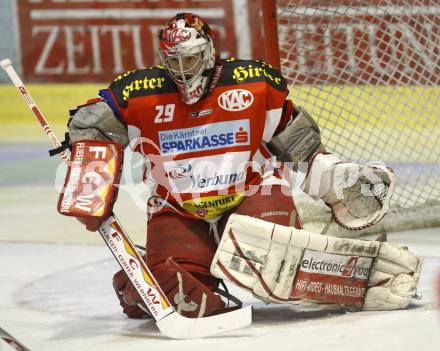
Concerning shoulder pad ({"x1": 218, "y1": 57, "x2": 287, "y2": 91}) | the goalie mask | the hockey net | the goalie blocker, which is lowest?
the hockey net

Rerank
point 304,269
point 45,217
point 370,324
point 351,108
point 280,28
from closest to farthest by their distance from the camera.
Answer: point 370,324 → point 304,269 → point 280,28 → point 351,108 → point 45,217

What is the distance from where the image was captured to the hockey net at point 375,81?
16.4 ft

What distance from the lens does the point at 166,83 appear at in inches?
137

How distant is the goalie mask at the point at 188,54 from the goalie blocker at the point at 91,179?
0.26 meters

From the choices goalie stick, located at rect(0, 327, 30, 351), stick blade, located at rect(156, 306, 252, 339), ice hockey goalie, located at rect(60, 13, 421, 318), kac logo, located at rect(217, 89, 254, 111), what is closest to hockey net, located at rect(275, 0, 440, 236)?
ice hockey goalie, located at rect(60, 13, 421, 318)

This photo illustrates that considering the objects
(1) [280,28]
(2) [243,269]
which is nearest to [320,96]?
(1) [280,28]

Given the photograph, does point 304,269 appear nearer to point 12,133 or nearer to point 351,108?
point 351,108

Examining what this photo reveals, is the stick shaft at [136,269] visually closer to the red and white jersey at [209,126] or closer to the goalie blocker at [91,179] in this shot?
the goalie blocker at [91,179]

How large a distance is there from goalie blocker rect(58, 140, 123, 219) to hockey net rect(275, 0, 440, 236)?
66.4 inches

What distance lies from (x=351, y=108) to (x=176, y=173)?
6.67 feet

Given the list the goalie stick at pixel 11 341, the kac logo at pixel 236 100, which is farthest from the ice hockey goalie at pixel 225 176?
the goalie stick at pixel 11 341

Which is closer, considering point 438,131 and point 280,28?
point 280,28

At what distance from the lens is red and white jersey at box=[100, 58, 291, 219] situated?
3.43m

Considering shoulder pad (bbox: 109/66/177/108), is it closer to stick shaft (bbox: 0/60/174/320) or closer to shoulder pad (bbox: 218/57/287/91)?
shoulder pad (bbox: 218/57/287/91)
